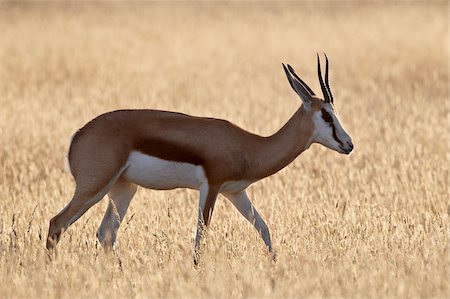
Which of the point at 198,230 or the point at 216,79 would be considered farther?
the point at 216,79

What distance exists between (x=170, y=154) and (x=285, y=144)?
937 mm

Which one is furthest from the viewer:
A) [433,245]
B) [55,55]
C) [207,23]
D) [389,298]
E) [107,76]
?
[207,23]

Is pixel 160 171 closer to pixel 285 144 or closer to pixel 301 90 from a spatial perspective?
pixel 285 144

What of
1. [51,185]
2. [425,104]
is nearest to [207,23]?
[425,104]

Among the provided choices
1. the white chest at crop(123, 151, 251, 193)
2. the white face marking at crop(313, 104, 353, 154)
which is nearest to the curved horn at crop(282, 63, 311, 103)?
the white face marking at crop(313, 104, 353, 154)

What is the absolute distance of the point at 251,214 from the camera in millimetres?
7961

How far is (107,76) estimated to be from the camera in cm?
1947

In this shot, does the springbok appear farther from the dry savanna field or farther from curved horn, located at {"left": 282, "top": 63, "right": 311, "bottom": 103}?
the dry savanna field

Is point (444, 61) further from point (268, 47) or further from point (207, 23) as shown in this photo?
point (207, 23)

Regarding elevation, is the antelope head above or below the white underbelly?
above

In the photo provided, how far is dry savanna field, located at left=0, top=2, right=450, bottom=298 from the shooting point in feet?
21.9

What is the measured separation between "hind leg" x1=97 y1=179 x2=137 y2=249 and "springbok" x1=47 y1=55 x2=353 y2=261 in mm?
264

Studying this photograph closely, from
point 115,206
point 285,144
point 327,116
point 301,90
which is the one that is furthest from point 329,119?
point 115,206

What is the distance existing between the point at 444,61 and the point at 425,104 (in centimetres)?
484
